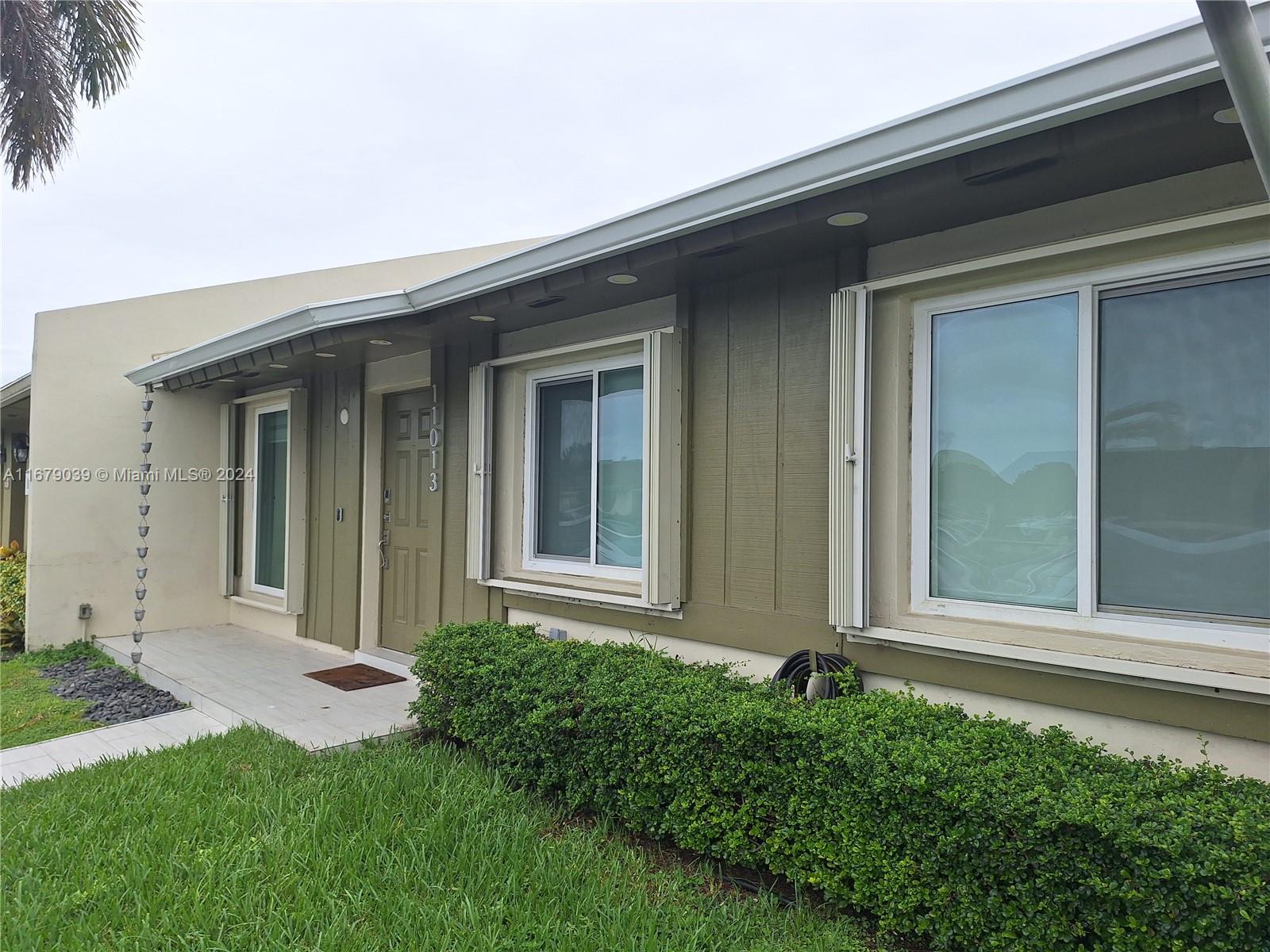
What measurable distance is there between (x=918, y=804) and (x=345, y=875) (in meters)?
1.95

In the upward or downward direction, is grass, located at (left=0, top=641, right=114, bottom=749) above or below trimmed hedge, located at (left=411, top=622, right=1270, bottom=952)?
below

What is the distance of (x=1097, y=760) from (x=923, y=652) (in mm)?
762

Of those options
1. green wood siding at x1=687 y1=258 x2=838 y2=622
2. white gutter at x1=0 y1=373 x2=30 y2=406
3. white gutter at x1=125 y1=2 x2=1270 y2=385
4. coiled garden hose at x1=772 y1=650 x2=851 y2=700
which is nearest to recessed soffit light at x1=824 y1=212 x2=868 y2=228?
white gutter at x1=125 y1=2 x2=1270 y2=385

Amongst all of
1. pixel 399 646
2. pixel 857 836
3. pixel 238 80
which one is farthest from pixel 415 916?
pixel 238 80

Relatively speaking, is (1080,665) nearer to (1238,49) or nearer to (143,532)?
(1238,49)

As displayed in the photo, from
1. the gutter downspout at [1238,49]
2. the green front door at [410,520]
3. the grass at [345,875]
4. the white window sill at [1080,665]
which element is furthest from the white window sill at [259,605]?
the gutter downspout at [1238,49]

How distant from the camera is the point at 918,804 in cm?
238

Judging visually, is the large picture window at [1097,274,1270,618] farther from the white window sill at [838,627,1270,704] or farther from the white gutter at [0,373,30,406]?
the white gutter at [0,373,30,406]

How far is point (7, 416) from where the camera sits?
1168cm

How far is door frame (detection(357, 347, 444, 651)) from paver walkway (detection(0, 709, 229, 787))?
1.55 metres

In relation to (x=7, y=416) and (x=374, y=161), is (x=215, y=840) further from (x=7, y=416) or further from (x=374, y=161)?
(x=374, y=161)

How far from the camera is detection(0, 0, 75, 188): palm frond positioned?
6.80 m

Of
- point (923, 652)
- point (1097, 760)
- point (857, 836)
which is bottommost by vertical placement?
point (857, 836)

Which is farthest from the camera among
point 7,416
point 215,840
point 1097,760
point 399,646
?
point 7,416
